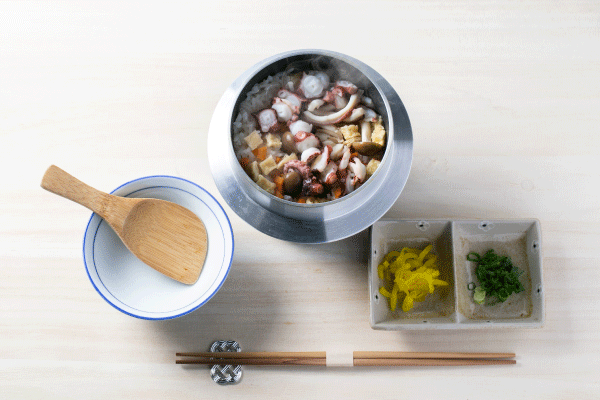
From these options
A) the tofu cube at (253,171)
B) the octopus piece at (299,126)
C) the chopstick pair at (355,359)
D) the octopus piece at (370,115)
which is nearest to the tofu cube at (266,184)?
the tofu cube at (253,171)

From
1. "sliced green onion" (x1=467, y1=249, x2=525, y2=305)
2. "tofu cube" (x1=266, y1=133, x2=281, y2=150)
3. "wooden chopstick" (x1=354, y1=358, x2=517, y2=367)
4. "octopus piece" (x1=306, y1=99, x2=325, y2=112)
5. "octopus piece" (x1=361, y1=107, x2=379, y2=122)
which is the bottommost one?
"wooden chopstick" (x1=354, y1=358, x2=517, y2=367)

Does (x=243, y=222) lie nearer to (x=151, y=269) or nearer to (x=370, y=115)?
(x=151, y=269)

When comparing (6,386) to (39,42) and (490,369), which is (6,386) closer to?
(39,42)

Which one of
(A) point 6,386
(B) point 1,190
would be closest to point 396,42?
(B) point 1,190

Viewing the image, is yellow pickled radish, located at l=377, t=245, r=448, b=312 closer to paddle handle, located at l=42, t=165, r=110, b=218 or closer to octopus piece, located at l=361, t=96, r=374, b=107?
octopus piece, located at l=361, t=96, r=374, b=107

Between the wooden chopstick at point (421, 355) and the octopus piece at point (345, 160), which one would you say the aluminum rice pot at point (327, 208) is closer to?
the octopus piece at point (345, 160)

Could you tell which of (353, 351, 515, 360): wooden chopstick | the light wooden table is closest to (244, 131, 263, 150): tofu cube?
the light wooden table
